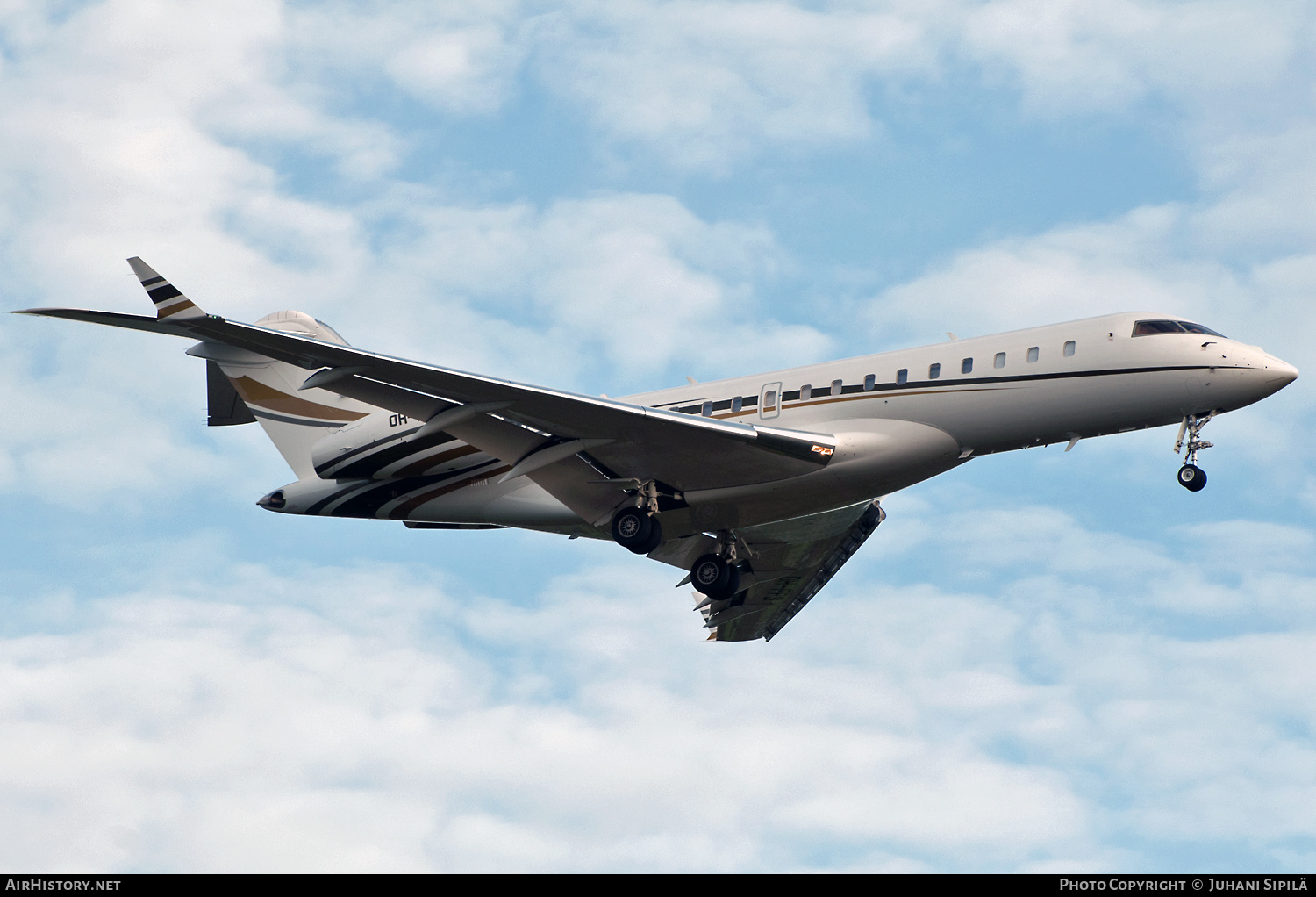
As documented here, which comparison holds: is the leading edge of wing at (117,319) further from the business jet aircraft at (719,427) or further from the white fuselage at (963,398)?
the white fuselage at (963,398)

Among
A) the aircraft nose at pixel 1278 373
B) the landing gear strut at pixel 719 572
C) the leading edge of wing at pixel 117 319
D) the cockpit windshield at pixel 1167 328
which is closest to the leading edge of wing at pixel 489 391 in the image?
the leading edge of wing at pixel 117 319

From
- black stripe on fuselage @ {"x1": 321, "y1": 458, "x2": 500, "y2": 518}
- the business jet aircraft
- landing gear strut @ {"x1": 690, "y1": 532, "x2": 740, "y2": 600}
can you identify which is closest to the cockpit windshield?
the business jet aircraft

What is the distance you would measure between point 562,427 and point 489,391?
1.81 m

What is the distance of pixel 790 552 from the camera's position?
98.0 feet

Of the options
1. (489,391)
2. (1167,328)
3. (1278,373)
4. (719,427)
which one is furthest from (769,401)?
(1278,373)

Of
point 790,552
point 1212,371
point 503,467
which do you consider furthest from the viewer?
point 790,552

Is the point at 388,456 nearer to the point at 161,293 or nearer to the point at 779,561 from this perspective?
the point at 161,293

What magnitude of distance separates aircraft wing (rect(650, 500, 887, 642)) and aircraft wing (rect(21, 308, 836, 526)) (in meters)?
2.99
